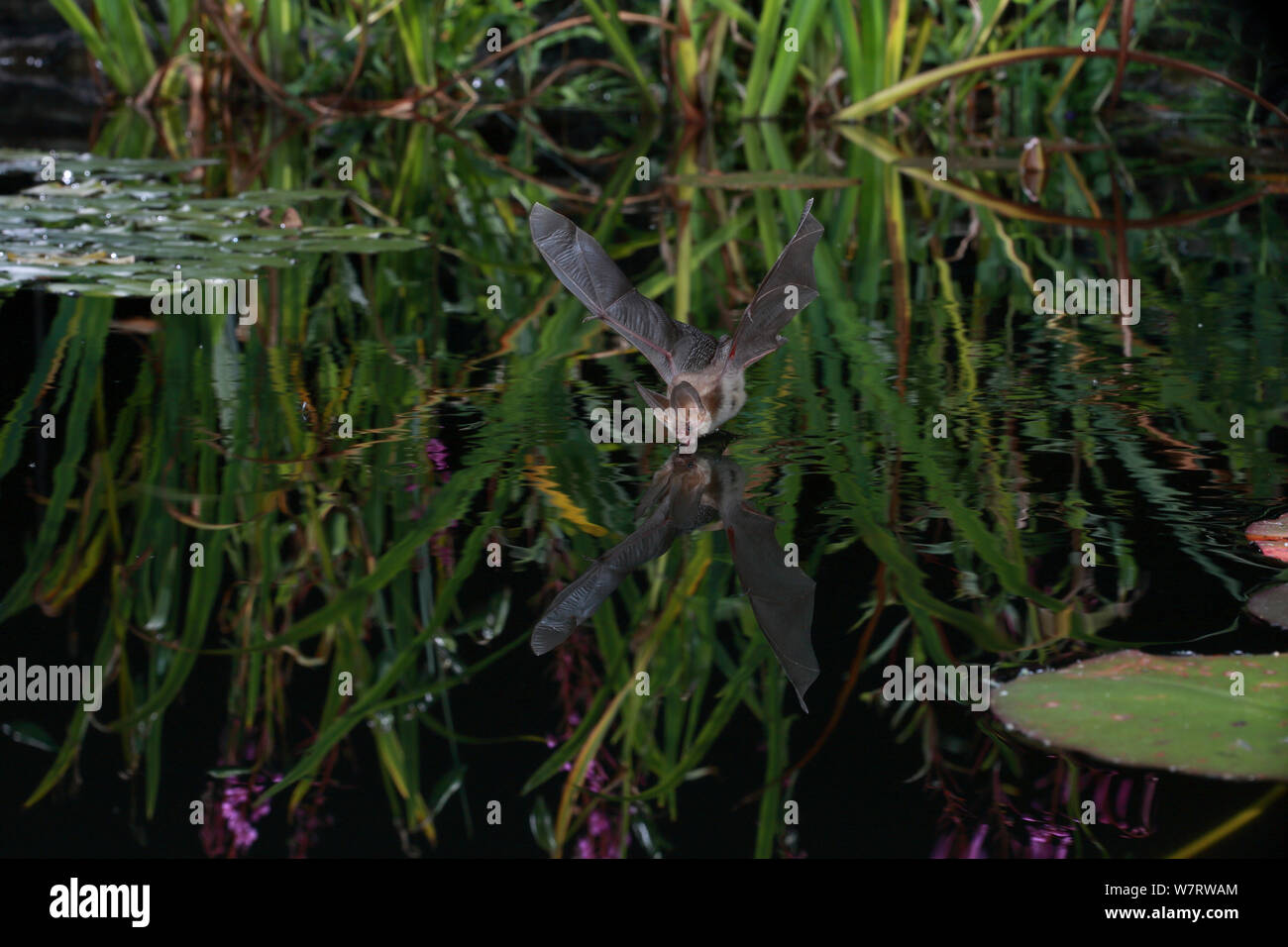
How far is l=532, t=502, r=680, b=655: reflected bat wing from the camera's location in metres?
1.37

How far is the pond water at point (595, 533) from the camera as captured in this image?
1.13 meters

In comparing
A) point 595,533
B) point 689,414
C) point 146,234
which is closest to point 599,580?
point 595,533

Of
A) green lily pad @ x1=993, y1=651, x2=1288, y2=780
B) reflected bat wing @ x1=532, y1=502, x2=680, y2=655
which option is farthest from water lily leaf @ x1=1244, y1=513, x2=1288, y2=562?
reflected bat wing @ x1=532, y1=502, x2=680, y2=655

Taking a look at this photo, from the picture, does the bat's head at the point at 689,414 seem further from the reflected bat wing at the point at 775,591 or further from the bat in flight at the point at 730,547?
the reflected bat wing at the point at 775,591

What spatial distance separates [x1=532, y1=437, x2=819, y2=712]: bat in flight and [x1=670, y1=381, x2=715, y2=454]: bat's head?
0.02 meters

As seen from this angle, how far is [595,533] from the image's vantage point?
5.26ft

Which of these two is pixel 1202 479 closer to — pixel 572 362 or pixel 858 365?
pixel 858 365

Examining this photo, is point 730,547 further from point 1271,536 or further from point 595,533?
point 1271,536

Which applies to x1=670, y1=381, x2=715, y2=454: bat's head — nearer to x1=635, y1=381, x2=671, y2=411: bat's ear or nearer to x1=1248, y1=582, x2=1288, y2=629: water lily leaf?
x1=635, y1=381, x2=671, y2=411: bat's ear

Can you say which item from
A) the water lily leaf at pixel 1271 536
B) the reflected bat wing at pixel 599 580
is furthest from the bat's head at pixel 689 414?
the water lily leaf at pixel 1271 536

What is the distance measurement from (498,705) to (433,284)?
1.75 meters

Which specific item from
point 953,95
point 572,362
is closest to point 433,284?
point 572,362

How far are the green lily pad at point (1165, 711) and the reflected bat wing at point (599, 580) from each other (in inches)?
15.1

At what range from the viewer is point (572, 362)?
2301mm
